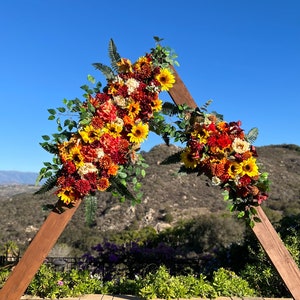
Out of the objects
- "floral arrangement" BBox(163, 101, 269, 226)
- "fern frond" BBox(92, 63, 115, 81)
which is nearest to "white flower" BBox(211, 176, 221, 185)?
"floral arrangement" BBox(163, 101, 269, 226)

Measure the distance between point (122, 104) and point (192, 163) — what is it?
2.76ft

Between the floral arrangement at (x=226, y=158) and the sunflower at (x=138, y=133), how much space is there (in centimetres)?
41

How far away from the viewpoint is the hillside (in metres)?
20.7

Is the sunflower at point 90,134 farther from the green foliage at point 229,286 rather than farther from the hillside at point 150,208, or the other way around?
the hillside at point 150,208

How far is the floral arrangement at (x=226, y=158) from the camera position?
4.17 metres

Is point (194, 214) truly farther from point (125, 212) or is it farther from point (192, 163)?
point (192, 163)

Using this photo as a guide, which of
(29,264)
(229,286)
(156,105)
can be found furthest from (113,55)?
(229,286)

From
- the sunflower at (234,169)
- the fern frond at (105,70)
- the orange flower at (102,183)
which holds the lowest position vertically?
the orange flower at (102,183)

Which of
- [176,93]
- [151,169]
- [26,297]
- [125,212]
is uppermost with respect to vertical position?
[151,169]

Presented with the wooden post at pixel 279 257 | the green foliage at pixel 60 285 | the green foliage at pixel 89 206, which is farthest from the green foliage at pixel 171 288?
the green foliage at pixel 89 206

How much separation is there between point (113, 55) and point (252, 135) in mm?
1549

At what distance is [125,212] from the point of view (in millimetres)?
23109

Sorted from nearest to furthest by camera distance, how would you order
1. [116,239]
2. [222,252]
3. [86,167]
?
[86,167]
[222,252]
[116,239]

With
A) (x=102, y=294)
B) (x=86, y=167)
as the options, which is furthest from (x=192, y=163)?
(x=102, y=294)
